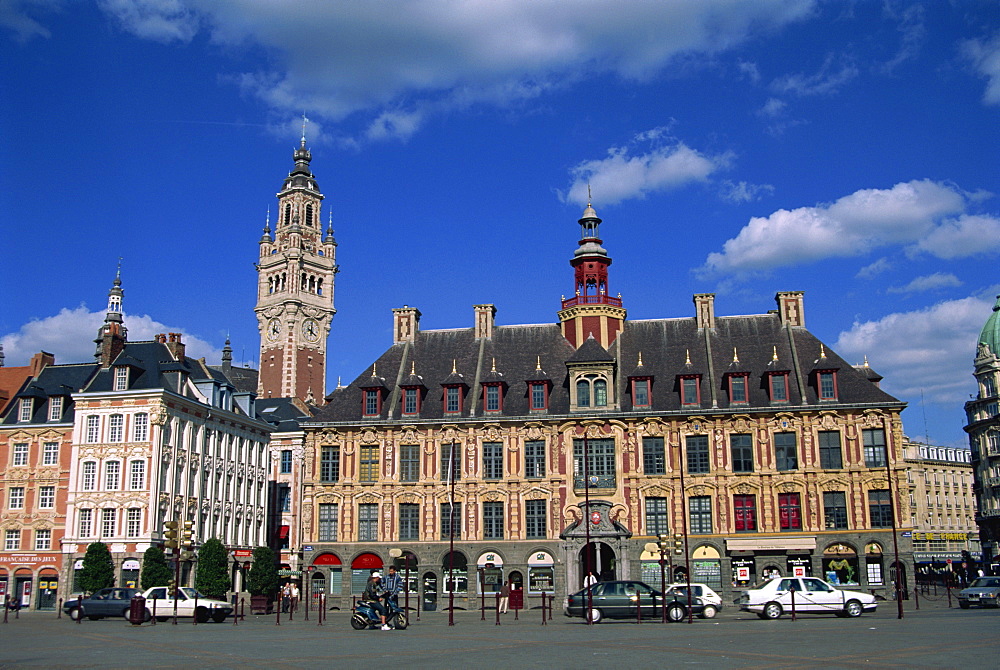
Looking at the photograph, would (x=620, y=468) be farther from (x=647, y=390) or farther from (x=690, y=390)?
(x=690, y=390)

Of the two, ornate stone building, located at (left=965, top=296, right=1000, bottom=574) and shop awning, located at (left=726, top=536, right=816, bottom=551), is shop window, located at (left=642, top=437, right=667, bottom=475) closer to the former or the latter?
shop awning, located at (left=726, top=536, right=816, bottom=551)

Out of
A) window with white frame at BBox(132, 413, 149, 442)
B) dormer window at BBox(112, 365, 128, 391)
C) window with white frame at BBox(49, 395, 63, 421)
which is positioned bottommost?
window with white frame at BBox(132, 413, 149, 442)

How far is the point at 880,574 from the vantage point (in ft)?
166

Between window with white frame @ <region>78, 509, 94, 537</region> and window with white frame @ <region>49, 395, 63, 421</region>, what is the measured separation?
22.2 feet

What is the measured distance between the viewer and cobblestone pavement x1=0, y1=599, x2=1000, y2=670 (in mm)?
18125

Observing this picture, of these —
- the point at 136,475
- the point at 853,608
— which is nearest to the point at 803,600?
the point at 853,608

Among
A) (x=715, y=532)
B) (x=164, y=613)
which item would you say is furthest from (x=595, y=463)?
(x=164, y=613)

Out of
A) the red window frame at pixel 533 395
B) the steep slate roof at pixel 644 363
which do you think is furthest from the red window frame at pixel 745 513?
the red window frame at pixel 533 395

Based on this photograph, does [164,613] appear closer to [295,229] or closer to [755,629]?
[755,629]

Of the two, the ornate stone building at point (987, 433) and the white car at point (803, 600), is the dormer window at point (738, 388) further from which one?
the ornate stone building at point (987, 433)

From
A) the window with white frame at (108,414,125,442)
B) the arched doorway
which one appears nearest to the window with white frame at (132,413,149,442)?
the window with white frame at (108,414,125,442)

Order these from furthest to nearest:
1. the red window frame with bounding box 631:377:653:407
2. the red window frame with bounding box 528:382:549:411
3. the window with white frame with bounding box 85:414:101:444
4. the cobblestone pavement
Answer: the red window frame with bounding box 528:382:549:411 → the window with white frame with bounding box 85:414:101:444 → the red window frame with bounding box 631:377:653:407 → the cobblestone pavement

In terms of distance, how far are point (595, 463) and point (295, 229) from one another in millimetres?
70844

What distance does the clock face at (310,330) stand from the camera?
366 feet
